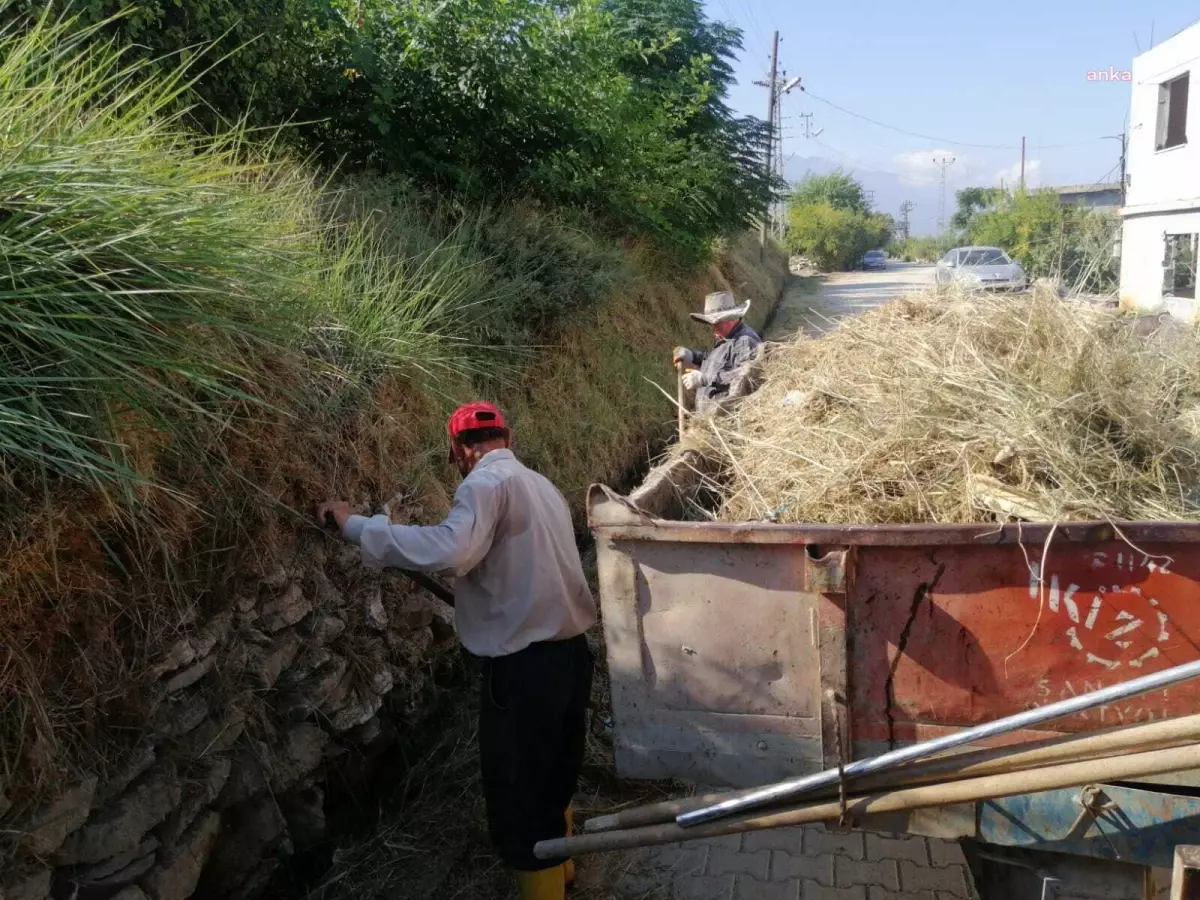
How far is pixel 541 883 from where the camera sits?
3227 millimetres

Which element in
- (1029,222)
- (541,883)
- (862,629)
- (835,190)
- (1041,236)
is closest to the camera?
(862,629)

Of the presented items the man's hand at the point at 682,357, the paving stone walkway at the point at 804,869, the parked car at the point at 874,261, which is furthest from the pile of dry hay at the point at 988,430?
the parked car at the point at 874,261

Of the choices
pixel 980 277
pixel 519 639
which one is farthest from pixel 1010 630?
pixel 980 277

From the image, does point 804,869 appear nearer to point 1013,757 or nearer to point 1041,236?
point 1013,757

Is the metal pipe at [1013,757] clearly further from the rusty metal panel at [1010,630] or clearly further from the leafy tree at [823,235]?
the leafy tree at [823,235]

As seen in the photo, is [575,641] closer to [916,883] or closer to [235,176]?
[916,883]

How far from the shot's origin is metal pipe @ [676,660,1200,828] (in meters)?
2.01

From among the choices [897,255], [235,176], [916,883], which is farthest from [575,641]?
[897,255]

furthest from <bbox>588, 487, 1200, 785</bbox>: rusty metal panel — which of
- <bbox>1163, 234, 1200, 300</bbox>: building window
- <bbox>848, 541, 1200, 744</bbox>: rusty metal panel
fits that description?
<bbox>1163, 234, 1200, 300</bbox>: building window

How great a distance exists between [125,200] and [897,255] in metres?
83.5

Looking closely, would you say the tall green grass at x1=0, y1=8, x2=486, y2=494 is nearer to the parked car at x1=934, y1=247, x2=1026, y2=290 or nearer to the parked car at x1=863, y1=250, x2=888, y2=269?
the parked car at x1=934, y1=247, x2=1026, y2=290

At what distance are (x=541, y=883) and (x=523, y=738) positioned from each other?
498mm

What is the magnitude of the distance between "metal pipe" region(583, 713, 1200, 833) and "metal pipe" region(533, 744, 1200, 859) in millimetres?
22

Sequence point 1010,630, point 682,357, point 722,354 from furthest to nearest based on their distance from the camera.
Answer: point 682,357
point 722,354
point 1010,630
